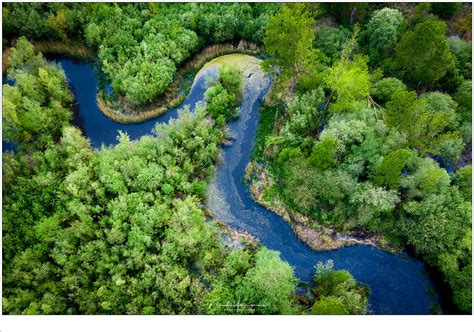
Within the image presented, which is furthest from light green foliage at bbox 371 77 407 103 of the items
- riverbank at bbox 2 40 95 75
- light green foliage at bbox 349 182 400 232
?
riverbank at bbox 2 40 95 75

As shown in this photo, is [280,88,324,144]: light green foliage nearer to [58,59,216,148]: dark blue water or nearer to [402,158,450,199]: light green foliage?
[402,158,450,199]: light green foliage

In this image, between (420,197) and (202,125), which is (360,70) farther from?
(202,125)

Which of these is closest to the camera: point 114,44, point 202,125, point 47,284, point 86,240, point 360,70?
point 47,284

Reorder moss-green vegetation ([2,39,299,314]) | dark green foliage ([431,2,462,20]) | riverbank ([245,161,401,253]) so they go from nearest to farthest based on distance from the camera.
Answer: moss-green vegetation ([2,39,299,314]) < riverbank ([245,161,401,253]) < dark green foliage ([431,2,462,20])

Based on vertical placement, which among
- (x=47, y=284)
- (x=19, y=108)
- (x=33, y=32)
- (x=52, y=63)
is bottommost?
(x=47, y=284)

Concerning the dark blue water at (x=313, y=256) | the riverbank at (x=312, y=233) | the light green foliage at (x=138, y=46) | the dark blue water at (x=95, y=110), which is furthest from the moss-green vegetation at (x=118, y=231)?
the light green foliage at (x=138, y=46)

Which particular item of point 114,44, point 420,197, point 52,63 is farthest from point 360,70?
point 52,63

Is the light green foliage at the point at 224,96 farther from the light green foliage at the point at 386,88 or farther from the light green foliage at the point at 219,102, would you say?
the light green foliage at the point at 386,88
